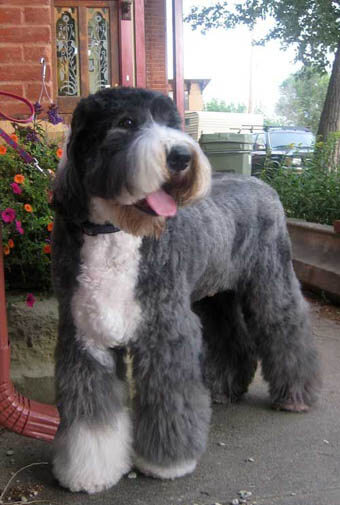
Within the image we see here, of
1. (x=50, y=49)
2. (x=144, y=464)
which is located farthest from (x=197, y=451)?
(x=50, y=49)

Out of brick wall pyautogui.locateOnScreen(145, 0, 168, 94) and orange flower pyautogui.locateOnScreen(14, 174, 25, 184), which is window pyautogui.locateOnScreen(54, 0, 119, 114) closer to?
orange flower pyautogui.locateOnScreen(14, 174, 25, 184)

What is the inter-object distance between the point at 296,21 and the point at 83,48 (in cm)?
1391

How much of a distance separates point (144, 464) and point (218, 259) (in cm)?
111

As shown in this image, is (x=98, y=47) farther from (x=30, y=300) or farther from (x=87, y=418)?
(x=87, y=418)

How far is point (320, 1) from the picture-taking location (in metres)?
16.6

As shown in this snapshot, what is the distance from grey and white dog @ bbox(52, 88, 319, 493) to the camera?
2.34 metres

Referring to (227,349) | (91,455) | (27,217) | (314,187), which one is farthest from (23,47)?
(314,187)

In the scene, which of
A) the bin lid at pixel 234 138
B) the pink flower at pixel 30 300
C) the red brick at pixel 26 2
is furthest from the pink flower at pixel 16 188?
the bin lid at pixel 234 138

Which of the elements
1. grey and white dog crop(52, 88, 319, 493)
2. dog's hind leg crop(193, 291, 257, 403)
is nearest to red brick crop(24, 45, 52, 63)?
grey and white dog crop(52, 88, 319, 493)

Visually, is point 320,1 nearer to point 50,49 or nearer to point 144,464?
point 50,49

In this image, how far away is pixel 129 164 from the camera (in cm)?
220

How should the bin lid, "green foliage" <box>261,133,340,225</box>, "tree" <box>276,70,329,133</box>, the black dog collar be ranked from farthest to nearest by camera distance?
"tree" <box>276,70,329,133</box>
the bin lid
"green foliage" <box>261,133,340,225</box>
the black dog collar

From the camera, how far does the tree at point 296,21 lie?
56.2 ft

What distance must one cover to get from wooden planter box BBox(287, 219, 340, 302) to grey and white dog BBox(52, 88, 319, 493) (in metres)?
3.02
